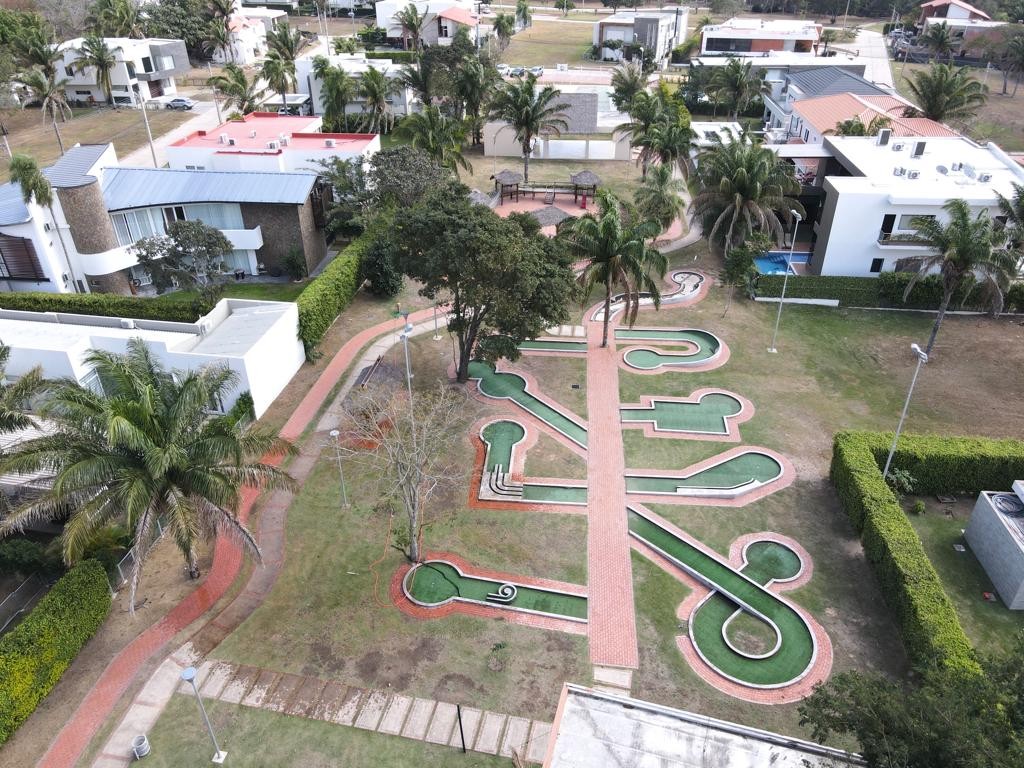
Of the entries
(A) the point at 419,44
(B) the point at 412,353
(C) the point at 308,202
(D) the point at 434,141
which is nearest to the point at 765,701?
(B) the point at 412,353

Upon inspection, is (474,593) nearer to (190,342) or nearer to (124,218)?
(190,342)

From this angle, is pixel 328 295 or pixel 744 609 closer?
pixel 744 609

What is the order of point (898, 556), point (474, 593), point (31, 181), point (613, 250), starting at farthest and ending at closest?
point (31, 181) < point (613, 250) < point (474, 593) < point (898, 556)

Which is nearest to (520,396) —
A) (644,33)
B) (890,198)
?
(890,198)

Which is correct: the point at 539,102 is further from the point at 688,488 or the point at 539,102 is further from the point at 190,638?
the point at 190,638

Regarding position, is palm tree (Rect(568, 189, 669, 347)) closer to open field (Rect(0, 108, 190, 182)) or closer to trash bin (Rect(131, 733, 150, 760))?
trash bin (Rect(131, 733, 150, 760))

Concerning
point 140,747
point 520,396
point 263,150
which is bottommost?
point 140,747

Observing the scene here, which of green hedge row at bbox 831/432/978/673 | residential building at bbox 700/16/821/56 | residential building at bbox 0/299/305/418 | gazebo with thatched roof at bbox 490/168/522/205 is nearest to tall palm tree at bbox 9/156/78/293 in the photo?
residential building at bbox 0/299/305/418
